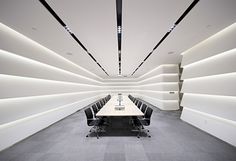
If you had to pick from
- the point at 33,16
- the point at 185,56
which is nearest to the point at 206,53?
the point at 185,56

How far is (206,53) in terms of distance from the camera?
12.7 feet

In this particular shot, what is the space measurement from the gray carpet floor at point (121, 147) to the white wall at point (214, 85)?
46 cm

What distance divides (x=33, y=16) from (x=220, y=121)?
559 cm

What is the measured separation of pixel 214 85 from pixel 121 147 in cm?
341

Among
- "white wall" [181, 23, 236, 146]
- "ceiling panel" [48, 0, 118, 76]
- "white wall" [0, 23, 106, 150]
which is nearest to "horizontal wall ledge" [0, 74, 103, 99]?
"white wall" [0, 23, 106, 150]

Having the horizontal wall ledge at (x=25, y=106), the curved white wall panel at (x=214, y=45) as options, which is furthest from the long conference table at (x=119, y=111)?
the curved white wall panel at (x=214, y=45)

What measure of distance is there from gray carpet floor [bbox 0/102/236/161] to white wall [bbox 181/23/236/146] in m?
0.46

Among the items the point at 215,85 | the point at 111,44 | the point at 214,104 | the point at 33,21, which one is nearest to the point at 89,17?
the point at 33,21

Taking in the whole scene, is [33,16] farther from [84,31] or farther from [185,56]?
[185,56]

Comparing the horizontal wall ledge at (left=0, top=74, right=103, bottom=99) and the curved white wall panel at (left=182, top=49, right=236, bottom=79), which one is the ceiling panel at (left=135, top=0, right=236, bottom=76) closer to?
the curved white wall panel at (left=182, top=49, right=236, bottom=79)

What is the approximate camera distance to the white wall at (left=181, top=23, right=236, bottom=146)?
9.87 ft

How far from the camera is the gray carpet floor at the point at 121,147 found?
2504 mm

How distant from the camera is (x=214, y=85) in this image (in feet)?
11.6

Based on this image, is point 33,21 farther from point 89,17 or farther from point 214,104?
point 214,104
